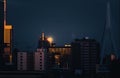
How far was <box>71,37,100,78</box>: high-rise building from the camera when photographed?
73.2 ft

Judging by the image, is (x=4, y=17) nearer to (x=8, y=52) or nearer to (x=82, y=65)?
(x=8, y=52)

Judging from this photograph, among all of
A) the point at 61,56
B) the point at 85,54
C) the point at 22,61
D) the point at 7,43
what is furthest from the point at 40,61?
the point at 7,43

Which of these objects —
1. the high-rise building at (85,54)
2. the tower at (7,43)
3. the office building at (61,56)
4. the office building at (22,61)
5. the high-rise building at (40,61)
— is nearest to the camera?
the high-rise building at (40,61)

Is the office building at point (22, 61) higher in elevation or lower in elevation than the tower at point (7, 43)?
lower

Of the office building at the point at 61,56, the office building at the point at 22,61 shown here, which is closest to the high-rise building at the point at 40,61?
the office building at the point at 22,61

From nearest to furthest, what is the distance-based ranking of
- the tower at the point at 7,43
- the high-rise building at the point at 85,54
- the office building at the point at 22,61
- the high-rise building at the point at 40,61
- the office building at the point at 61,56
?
→ the high-rise building at the point at 40,61 < the office building at the point at 22,61 < the high-rise building at the point at 85,54 < the office building at the point at 61,56 < the tower at the point at 7,43

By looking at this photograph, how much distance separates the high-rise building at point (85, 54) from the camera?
22.3 metres

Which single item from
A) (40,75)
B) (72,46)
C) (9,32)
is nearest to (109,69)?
(40,75)

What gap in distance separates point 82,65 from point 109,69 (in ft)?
19.5

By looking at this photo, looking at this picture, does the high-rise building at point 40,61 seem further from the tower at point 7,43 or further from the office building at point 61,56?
the tower at point 7,43

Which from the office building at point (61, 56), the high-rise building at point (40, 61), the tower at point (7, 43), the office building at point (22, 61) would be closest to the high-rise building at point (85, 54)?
the office building at point (61, 56)

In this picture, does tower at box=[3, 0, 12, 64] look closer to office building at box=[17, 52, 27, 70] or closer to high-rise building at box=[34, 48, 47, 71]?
office building at box=[17, 52, 27, 70]

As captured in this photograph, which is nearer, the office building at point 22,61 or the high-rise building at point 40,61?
the high-rise building at point 40,61

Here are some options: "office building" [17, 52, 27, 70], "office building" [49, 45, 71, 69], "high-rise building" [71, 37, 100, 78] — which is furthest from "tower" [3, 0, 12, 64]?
"high-rise building" [71, 37, 100, 78]
